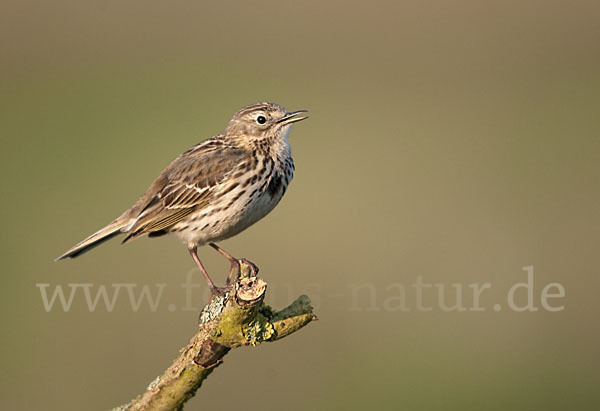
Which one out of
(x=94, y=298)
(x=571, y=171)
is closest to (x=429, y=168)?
(x=571, y=171)

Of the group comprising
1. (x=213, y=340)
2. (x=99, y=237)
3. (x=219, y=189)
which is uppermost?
(x=219, y=189)

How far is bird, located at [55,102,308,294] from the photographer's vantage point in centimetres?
670

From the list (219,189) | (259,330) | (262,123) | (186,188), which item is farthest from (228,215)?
(259,330)

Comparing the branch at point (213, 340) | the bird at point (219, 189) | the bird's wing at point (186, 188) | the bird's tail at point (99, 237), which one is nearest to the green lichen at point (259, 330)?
the branch at point (213, 340)

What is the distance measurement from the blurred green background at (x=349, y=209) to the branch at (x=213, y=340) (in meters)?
5.41

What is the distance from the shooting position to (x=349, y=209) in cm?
1570

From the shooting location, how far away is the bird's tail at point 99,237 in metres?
6.80

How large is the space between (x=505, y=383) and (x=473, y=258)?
9.13ft

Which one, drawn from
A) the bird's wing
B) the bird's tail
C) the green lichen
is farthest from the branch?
the bird's tail

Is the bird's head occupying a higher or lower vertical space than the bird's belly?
higher

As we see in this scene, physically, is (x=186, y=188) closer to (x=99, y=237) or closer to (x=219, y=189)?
(x=219, y=189)

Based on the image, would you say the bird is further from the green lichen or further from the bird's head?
the green lichen

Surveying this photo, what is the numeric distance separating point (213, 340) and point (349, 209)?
1076cm

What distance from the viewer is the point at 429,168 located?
16453 mm
